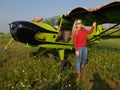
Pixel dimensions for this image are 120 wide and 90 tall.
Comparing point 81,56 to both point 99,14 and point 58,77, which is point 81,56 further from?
point 99,14

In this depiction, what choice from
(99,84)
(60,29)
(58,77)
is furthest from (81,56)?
(60,29)

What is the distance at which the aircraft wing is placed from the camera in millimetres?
8127

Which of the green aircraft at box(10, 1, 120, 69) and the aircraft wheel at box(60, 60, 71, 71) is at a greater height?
the green aircraft at box(10, 1, 120, 69)

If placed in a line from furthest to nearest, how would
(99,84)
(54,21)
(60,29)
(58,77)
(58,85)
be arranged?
1. (54,21)
2. (60,29)
3. (58,77)
4. (99,84)
5. (58,85)

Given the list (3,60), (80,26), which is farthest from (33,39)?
(80,26)

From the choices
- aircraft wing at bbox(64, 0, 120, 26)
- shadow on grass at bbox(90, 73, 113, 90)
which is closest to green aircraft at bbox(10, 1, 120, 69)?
aircraft wing at bbox(64, 0, 120, 26)

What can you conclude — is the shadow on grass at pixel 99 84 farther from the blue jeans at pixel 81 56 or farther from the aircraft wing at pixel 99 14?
the aircraft wing at pixel 99 14

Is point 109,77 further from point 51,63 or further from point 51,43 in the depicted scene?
point 51,43

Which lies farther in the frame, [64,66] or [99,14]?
[99,14]

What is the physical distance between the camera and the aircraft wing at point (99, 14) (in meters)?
8.13

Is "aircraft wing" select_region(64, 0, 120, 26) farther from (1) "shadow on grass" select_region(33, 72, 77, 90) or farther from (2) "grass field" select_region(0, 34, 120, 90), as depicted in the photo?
(1) "shadow on grass" select_region(33, 72, 77, 90)

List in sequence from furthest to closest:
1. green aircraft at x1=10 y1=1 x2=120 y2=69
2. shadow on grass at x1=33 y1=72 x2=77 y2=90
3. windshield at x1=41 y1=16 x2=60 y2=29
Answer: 1. windshield at x1=41 y1=16 x2=60 y2=29
2. green aircraft at x1=10 y1=1 x2=120 y2=69
3. shadow on grass at x1=33 y1=72 x2=77 y2=90

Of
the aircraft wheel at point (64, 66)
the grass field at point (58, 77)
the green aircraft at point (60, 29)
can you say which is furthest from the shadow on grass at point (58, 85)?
the green aircraft at point (60, 29)

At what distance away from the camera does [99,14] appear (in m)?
9.35
